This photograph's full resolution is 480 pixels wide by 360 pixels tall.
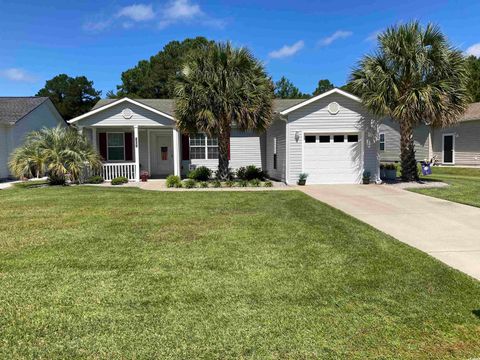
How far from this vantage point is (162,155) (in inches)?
830

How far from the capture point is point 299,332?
10.8 feet

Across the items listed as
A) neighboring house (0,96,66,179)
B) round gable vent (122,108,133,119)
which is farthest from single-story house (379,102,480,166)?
neighboring house (0,96,66,179)

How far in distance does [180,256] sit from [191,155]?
14862 mm

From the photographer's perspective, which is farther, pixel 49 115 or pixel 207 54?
pixel 49 115

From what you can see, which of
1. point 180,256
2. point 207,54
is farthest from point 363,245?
point 207,54

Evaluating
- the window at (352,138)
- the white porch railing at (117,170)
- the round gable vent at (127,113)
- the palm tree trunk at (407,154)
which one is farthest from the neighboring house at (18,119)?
the palm tree trunk at (407,154)

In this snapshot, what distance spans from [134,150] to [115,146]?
5.45 feet

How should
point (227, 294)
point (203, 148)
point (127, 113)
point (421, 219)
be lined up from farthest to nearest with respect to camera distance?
point (203, 148) → point (127, 113) → point (421, 219) → point (227, 294)

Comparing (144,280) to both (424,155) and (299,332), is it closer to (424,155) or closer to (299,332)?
(299,332)

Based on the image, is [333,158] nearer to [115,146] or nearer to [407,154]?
[407,154]

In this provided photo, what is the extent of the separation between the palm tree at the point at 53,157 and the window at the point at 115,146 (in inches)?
131

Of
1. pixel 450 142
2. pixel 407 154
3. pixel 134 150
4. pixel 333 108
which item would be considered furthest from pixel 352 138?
pixel 450 142

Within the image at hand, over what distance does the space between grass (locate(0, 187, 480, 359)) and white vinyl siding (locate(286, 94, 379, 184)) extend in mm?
8352

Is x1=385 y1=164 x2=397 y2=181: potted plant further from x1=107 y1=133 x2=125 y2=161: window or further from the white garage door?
x1=107 y1=133 x2=125 y2=161: window
